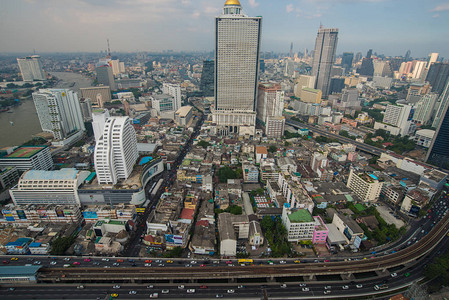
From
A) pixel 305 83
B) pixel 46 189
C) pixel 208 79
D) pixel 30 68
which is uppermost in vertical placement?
pixel 30 68

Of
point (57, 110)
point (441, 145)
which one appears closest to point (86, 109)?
point (57, 110)

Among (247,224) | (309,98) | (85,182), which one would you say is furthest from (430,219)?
(309,98)

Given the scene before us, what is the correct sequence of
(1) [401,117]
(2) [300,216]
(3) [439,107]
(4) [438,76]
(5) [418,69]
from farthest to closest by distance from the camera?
(5) [418,69]
(4) [438,76]
(3) [439,107]
(1) [401,117]
(2) [300,216]

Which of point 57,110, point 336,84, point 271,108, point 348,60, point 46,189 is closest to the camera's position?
point 46,189

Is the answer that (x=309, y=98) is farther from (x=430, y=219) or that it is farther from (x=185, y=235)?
(x=185, y=235)

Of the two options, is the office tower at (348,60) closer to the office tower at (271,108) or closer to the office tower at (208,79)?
the office tower at (208,79)

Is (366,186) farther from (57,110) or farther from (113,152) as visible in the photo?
(57,110)
